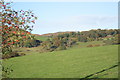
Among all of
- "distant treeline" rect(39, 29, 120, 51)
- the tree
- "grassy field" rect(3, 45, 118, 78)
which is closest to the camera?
the tree

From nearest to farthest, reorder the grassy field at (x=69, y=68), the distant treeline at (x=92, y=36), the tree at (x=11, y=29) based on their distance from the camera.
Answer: the tree at (x=11, y=29), the grassy field at (x=69, y=68), the distant treeline at (x=92, y=36)

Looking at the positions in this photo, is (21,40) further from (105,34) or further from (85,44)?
(105,34)

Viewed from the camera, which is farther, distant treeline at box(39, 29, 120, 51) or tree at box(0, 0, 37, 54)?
distant treeline at box(39, 29, 120, 51)

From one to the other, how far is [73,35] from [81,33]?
9.46ft

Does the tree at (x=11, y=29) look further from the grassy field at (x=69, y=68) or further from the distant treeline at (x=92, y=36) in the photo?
the distant treeline at (x=92, y=36)


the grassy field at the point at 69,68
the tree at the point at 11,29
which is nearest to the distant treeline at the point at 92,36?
the grassy field at the point at 69,68

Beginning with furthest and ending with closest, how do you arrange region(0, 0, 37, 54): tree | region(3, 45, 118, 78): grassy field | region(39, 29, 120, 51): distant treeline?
1. region(39, 29, 120, 51): distant treeline
2. region(3, 45, 118, 78): grassy field
3. region(0, 0, 37, 54): tree

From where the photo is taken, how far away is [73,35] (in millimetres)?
55969

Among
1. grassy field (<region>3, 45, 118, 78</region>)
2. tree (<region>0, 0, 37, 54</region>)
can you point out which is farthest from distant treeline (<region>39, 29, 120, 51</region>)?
tree (<region>0, 0, 37, 54</region>)

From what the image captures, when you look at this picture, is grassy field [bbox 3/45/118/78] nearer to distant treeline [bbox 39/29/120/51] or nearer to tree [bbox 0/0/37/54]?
tree [bbox 0/0/37/54]

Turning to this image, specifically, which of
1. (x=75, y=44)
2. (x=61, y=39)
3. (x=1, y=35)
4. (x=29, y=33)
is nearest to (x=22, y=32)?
(x=29, y=33)

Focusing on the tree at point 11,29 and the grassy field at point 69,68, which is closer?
the tree at point 11,29

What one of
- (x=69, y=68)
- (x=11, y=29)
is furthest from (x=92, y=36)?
(x=11, y=29)

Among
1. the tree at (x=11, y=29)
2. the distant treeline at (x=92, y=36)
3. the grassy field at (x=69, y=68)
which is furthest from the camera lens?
the distant treeline at (x=92, y=36)
